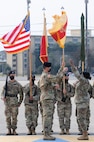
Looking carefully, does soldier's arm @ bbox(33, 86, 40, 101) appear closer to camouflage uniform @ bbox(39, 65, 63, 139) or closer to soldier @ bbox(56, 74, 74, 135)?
soldier @ bbox(56, 74, 74, 135)

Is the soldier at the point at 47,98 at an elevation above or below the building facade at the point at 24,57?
above

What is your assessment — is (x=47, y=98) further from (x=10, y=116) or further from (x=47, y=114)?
(x=10, y=116)

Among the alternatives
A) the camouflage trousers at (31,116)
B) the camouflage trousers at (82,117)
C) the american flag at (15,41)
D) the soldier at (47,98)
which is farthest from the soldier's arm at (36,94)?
the camouflage trousers at (82,117)

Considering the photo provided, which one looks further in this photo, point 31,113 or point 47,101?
point 31,113

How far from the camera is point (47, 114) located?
8961 mm

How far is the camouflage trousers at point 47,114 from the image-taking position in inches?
352

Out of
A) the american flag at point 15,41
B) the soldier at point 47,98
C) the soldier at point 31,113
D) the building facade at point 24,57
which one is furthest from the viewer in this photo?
the building facade at point 24,57

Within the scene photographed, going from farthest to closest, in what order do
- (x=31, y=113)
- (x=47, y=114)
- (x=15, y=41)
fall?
(x=15, y=41)
(x=31, y=113)
(x=47, y=114)

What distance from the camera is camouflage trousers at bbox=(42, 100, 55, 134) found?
352 inches


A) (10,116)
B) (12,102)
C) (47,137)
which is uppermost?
(12,102)

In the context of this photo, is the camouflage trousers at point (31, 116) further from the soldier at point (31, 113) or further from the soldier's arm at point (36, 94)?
the soldier's arm at point (36, 94)

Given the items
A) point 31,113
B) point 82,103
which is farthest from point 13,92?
point 82,103

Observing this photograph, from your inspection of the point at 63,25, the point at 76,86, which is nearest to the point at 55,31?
the point at 63,25

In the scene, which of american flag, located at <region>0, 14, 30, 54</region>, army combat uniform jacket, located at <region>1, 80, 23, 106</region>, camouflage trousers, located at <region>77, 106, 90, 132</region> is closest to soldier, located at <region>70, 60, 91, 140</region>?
camouflage trousers, located at <region>77, 106, 90, 132</region>
